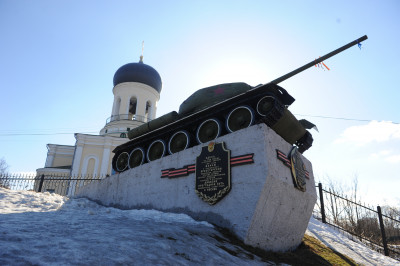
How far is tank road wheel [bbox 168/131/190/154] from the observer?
9.44 metres

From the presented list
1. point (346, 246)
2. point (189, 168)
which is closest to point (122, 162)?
point (189, 168)

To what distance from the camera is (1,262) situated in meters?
2.59

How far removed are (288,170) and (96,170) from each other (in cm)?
2210

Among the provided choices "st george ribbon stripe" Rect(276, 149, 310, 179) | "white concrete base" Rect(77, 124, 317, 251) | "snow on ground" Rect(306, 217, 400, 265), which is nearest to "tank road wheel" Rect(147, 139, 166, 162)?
"white concrete base" Rect(77, 124, 317, 251)

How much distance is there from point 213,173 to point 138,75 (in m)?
23.5

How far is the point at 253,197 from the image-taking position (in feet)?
20.7

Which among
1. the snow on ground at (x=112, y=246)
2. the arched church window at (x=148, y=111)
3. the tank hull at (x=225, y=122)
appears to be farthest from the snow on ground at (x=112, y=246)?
the arched church window at (x=148, y=111)

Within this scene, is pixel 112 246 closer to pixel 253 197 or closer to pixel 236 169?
pixel 253 197

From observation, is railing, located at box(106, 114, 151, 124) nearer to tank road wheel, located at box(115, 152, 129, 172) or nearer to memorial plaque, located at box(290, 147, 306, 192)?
tank road wheel, located at box(115, 152, 129, 172)

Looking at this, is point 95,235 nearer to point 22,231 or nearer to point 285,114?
point 22,231

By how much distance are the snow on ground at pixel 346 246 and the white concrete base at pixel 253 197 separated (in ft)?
5.82

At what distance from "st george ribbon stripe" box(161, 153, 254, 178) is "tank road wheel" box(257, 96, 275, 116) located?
58.8 inches

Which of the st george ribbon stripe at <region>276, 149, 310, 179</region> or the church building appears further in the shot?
the church building

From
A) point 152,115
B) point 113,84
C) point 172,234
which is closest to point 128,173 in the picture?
point 172,234
